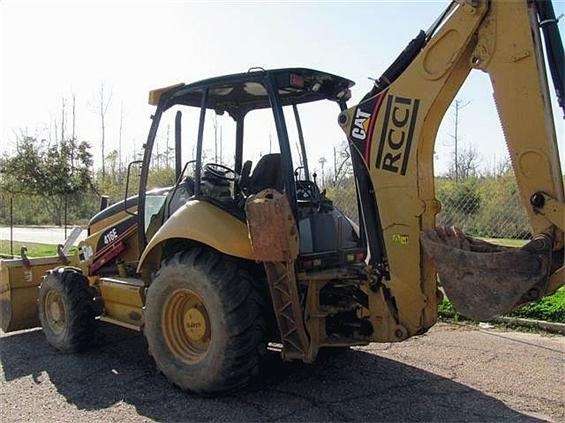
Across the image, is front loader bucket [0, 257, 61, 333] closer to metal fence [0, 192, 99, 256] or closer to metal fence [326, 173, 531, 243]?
metal fence [326, 173, 531, 243]

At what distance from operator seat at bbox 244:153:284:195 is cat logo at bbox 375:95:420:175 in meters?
0.94

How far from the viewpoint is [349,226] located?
5.15 meters

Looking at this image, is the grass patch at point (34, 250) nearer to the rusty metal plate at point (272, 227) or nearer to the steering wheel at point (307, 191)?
the steering wheel at point (307, 191)

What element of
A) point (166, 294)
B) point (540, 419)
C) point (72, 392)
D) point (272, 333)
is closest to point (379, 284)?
point (272, 333)

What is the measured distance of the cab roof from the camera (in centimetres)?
462

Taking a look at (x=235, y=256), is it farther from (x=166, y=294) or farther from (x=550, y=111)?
(x=550, y=111)

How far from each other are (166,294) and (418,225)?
6.96 feet

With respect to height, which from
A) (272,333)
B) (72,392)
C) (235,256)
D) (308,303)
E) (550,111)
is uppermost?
(550,111)

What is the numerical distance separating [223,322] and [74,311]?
223cm

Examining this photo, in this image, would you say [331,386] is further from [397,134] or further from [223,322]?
[397,134]

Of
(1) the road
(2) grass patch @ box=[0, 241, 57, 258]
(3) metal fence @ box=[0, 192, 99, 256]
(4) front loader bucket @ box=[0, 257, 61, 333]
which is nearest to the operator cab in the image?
(4) front loader bucket @ box=[0, 257, 61, 333]

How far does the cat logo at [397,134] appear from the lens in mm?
3969

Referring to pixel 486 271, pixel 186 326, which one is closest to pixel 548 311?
pixel 486 271

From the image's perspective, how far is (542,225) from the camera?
3.57 meters
